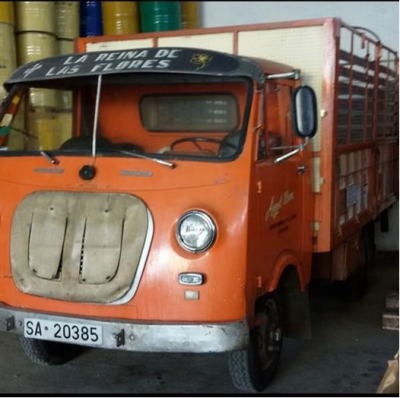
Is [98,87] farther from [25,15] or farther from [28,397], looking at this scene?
[25,15]

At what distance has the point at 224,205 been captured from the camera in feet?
11.3

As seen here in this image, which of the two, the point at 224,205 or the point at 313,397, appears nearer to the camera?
the point at 224,205

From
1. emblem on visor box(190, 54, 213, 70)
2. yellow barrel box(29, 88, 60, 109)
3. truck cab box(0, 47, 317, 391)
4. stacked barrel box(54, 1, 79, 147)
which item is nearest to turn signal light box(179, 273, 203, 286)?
truck cab box(0, 47, 317, 391)

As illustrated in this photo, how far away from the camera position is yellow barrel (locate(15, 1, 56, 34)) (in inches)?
252

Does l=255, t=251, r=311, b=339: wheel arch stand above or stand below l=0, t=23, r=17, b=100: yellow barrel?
below

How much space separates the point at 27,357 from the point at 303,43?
9.65 ft

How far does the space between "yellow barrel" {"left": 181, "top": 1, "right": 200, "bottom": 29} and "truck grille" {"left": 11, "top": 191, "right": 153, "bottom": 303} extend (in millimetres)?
4661

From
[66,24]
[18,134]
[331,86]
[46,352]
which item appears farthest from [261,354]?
[66,24]

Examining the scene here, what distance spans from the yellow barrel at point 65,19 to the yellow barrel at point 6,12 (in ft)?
1.97

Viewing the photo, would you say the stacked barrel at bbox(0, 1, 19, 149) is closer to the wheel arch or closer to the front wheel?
the wheel arch

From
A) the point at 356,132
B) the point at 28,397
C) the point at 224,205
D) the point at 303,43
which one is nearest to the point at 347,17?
the point at 356,132

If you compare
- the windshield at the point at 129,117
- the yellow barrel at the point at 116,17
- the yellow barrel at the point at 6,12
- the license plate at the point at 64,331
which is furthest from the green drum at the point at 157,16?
the license plate at the point at 64,331

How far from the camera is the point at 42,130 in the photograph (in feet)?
14.6

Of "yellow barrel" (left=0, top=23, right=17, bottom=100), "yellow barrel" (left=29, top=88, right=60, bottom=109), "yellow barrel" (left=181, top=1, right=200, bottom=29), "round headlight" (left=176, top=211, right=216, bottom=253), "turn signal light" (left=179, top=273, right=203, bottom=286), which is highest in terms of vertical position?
"yellow barrel" (left=181, top=1, right=200, bottom=29)
